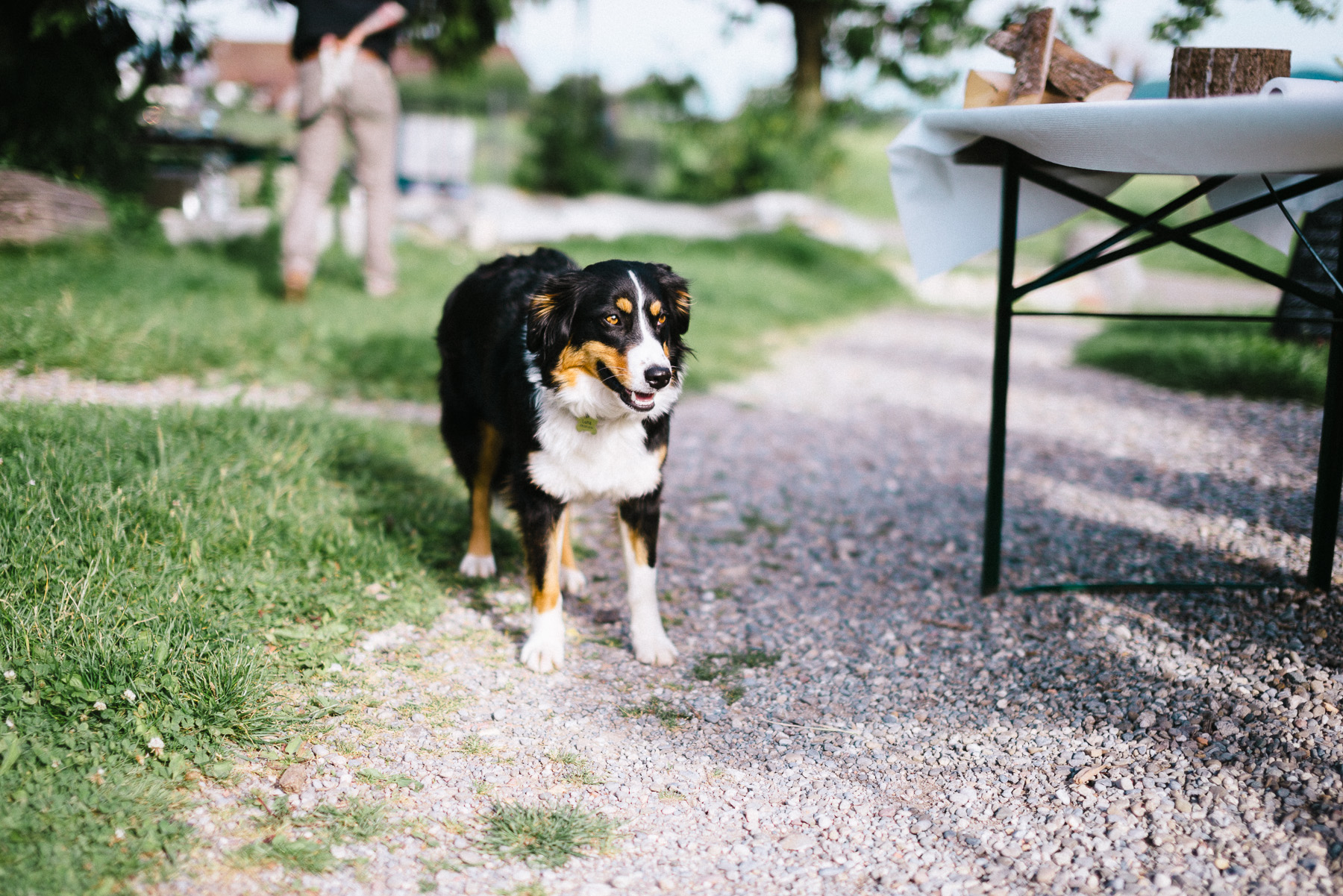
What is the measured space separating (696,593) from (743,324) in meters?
5.46

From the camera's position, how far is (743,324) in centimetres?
857

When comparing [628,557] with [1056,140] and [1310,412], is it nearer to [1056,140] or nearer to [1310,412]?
[1056,140]

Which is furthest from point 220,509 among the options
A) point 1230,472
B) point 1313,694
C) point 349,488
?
point 1230,472

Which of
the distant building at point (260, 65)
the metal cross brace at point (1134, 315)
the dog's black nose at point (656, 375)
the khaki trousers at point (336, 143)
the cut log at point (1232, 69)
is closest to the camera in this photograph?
the dog's black nose at point (656, 375)

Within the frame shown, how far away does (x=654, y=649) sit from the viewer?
9.51ft

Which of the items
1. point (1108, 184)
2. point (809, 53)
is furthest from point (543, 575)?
point (809, 53)

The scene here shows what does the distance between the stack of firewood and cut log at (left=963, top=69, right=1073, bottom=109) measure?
53 mm

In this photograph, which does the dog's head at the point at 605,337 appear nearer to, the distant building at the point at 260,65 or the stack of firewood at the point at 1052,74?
the stack of firewood at the point at 1052,74

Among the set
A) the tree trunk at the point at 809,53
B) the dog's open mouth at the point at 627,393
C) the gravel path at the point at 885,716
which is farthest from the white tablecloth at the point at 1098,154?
the tree trunk at the point at 809,53

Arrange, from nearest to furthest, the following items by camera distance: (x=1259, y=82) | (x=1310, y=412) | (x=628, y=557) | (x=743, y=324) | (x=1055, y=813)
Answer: (x=1055, y=813), (x=1259, y=82), (x=628, y=557), (x=1310, y=412), (x=743, y=324)

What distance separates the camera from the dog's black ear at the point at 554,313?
266cm

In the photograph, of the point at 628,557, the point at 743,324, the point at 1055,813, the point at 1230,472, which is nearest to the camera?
the point at 1055,813

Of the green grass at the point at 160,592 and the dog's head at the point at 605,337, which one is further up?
the dog's head at the point at 605,337

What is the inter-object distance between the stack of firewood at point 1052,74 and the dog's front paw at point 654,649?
6.75 ft
